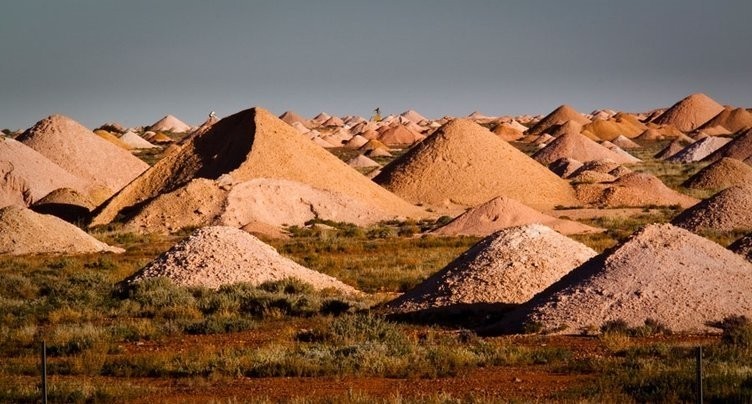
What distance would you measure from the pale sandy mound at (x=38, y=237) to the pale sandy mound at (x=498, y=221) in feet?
36.6

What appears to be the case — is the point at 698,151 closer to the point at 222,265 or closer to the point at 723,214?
the point at 723,214

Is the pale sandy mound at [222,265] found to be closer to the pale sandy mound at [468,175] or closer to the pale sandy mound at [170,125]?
the pale sandy mound at [468,175]

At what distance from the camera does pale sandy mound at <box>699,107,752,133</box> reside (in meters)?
119

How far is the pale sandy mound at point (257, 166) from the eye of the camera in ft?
144

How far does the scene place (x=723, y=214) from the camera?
33.7 m

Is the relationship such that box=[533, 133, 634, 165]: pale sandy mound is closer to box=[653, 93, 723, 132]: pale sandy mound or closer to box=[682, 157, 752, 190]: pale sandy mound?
box=[682, 157, 752, 190]: pale sandy mound

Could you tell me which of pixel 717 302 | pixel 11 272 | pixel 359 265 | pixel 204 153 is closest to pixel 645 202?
pixel 204 153

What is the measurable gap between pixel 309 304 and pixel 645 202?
3102 cm

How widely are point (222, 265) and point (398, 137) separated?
325ft

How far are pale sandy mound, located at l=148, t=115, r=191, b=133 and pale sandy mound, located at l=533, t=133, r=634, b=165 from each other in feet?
337

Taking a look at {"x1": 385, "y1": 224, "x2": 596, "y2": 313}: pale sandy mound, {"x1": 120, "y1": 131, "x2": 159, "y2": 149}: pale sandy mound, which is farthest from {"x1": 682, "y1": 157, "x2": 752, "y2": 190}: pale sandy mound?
{"x1": 120, "y1": 131, "x2": 159, "y2": 149}: pale sandy mound

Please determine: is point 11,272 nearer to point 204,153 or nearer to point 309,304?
point 309,304

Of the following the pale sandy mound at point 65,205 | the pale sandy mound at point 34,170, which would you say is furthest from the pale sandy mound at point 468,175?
the pale sandy mound at point 34,170

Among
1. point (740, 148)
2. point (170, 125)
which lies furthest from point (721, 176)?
point (170, 125)
